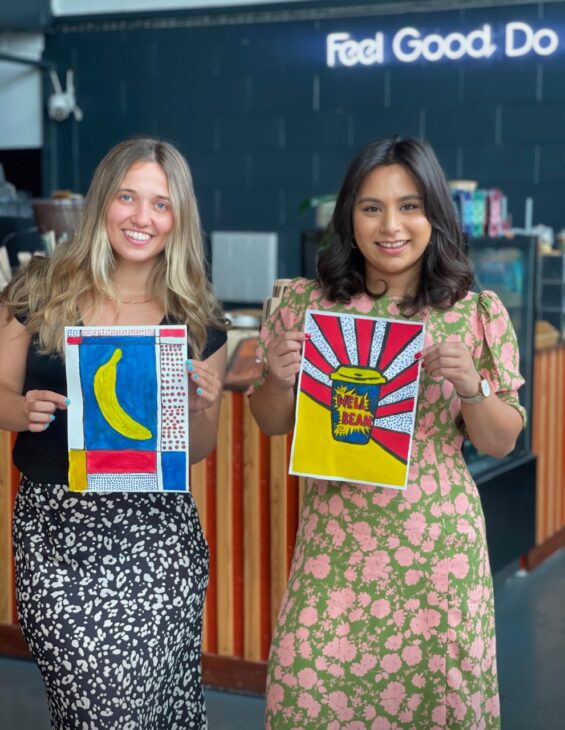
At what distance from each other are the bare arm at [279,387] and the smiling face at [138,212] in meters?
0.32

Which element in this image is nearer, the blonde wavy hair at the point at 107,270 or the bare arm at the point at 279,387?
the bare arm at the point at 279,387

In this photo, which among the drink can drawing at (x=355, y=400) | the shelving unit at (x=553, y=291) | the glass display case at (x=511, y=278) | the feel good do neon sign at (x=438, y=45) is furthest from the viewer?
the feel good do neon sign at (x=438, y=45)

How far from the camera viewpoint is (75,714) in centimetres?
217

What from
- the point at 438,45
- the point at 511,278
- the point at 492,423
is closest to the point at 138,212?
the point at 492,423

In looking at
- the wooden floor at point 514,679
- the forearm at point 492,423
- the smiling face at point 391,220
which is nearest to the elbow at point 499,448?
the forearm at point 492,423

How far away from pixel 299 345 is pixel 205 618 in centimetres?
196

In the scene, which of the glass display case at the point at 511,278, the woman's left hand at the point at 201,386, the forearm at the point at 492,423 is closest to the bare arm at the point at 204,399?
the woman's left hand at the point at 201,386

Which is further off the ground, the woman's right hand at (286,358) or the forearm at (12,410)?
the woman's right hand at (286,358)

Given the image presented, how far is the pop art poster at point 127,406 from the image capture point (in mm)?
2111

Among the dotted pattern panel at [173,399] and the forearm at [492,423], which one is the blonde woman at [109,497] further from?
the forearm at [492,423]

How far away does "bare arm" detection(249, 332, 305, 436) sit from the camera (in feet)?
6.87

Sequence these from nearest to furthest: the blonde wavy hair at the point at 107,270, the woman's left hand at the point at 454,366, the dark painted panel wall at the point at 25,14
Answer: the woman's left hand at the point at 454,366 → the blonde wavy hair at the point at 107,270 → the dark painted panel wall at the point at 25,14

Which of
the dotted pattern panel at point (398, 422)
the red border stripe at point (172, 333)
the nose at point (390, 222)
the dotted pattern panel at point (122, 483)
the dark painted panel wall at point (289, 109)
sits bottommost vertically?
the dotted pattern panel at point (122, 483)

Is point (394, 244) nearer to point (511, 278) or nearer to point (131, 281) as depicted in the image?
point (131, 281)
